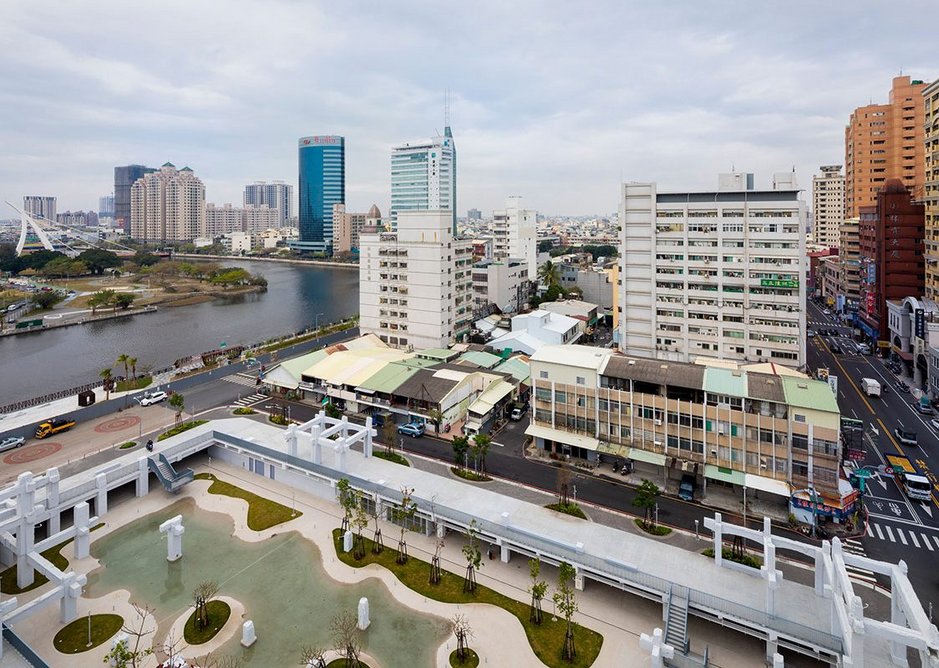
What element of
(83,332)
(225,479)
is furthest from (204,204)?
(225,479)

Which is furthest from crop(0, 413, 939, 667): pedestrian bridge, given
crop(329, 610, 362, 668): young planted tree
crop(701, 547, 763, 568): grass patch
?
crop(329, 610, 362, 668): young planted tree

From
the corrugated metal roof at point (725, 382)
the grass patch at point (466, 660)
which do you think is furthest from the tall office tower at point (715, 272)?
the grass patch at point (466, 660)

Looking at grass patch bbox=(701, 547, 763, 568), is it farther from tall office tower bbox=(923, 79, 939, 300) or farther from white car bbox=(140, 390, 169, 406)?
tall office tower bbox=(923, 79, 939, 300)

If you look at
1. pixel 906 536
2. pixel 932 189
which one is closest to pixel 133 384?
pixel 906 536

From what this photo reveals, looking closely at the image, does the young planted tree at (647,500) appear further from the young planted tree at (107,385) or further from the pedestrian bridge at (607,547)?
the young planted tree at (107,385)

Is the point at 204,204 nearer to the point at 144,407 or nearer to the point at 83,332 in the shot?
the point at 83,332
